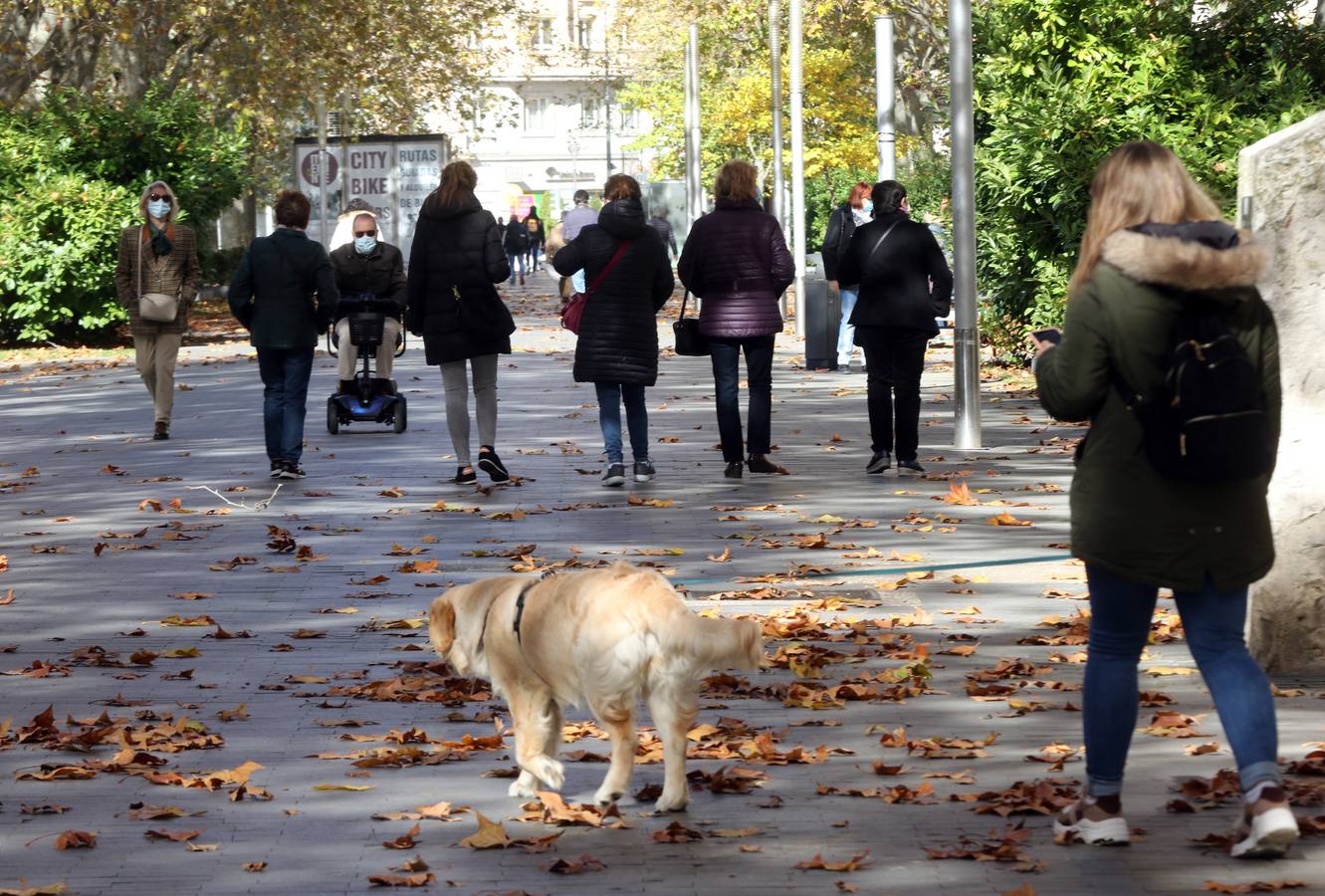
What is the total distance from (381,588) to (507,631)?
4102 millimetres

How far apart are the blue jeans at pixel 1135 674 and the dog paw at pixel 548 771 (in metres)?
1.46

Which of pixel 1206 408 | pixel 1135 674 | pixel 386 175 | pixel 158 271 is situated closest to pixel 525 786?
pixel 1135 674

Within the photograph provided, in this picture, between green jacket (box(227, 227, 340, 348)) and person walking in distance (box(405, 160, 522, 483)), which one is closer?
person walking in distance (box(405, 160, 522, 483))

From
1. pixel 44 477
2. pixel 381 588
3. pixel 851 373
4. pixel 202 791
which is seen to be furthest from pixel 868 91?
pixel 202 791

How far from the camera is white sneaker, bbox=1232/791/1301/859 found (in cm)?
500

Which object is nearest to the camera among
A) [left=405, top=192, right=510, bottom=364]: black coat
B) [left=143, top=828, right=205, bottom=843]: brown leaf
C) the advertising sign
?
[left=143, top=828, right=205, bottom=843]: brown leaf

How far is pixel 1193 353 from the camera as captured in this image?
4.99 m

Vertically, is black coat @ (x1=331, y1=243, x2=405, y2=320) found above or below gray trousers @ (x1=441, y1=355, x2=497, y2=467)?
above

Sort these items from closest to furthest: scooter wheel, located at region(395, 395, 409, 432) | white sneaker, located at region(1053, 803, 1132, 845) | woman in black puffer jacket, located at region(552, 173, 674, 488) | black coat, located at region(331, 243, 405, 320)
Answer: white sneaker, located at region(1053, 803, 1132, 845), woman in black puffer jacket, located at region(552, 173, 674, 488), black coat, located at region(331, 243, 405, 320), scooter wheel, located at region(395, 395, 409, 432)

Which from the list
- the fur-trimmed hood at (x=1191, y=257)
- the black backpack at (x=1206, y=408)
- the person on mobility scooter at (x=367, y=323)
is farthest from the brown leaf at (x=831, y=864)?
the person on mobility scooter at (x=367, y=323)

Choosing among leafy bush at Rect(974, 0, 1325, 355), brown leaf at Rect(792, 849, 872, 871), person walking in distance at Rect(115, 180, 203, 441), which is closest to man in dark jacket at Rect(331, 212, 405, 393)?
person walking in distance at Rect(115, 180, 203, 441)

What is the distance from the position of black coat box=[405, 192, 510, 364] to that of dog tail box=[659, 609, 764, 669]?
8.15 meters

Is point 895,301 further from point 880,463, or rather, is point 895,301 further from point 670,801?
point 670,801

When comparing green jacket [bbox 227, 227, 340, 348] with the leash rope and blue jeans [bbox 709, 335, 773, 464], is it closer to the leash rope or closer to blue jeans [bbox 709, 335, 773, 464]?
blue jeans [bbox 709, 335, 773, 464]
